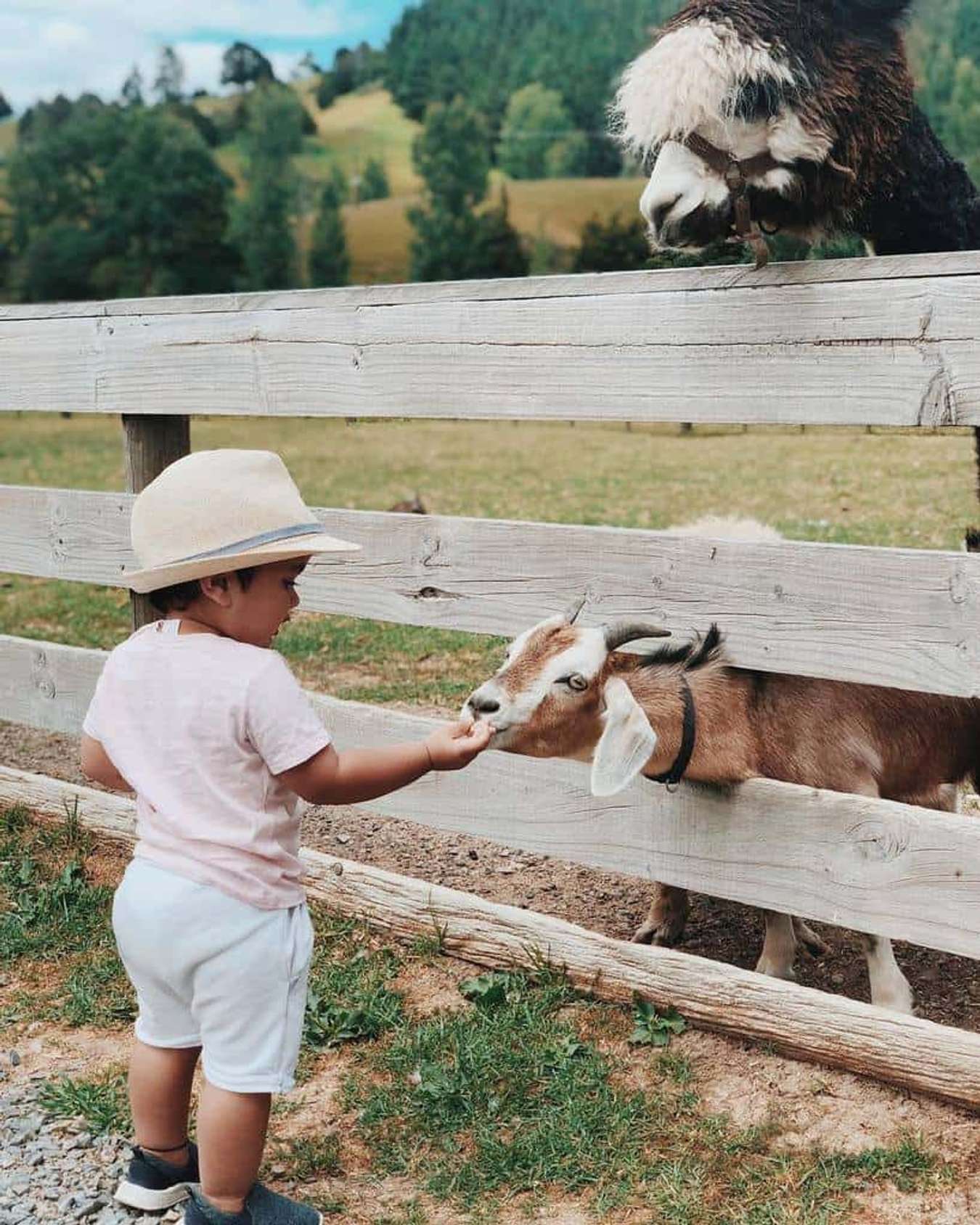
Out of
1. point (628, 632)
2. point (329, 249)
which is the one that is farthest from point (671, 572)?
point (329, 249)

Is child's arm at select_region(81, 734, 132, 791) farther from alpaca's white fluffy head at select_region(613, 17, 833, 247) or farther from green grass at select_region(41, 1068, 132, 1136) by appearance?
alpaca's white fluffy head at select_region(613, 17, 833, 247)

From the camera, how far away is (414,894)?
3.98 metres

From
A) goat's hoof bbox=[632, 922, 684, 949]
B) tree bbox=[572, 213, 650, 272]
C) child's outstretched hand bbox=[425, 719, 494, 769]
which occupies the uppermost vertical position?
tree bbox=[572, 213, 650, 272]

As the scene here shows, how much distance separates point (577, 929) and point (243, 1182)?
1.35 metres

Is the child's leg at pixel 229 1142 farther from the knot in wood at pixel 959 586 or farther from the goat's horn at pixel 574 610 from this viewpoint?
the knot in wood at pixel 959 586

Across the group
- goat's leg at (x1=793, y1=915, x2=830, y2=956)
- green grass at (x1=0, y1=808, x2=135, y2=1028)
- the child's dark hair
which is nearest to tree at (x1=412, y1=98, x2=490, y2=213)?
green grass at (x1=0, y1=808, x2=135, y2=1028)

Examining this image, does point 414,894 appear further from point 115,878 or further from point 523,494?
point 523,494

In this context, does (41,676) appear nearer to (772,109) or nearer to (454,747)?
(454,747)

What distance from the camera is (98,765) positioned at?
2824mm

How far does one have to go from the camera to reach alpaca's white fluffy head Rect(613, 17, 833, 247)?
2992 mm

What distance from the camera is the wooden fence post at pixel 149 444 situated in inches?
179

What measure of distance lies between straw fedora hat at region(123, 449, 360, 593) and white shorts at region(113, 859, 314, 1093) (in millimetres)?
595

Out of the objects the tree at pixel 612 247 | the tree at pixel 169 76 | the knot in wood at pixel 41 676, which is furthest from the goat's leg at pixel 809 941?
the tree at pixel 169 76

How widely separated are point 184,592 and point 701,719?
1.48 meters
